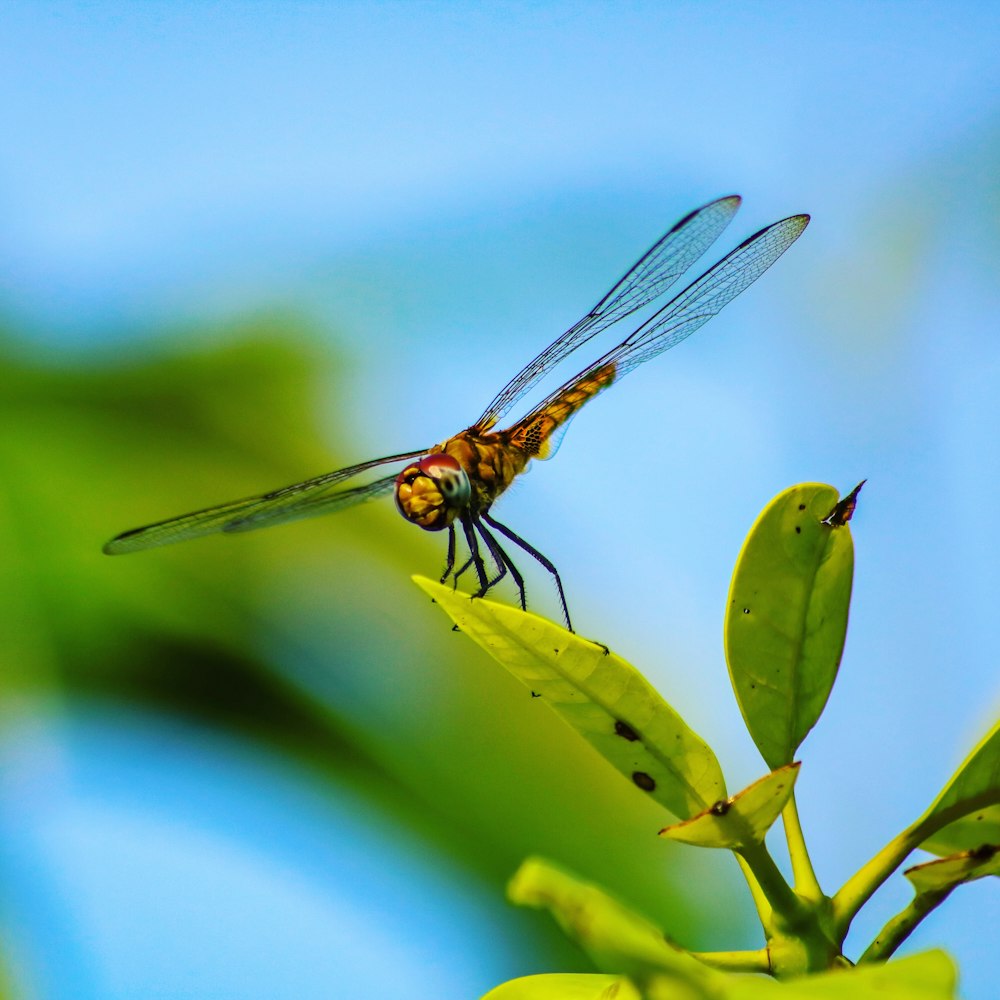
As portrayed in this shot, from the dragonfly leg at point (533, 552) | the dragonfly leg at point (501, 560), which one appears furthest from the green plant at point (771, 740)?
the dragonfly leg at point (501, 560)

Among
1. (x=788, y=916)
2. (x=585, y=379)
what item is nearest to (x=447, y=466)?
(x=585, y=379)

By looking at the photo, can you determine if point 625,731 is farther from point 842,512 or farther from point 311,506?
point 311,506

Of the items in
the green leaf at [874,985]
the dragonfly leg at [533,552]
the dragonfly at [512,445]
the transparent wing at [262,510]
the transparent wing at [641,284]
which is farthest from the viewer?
the transparent wing at [641,284]

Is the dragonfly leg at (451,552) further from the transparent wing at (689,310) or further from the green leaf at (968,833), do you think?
the green leaf at (968,833)

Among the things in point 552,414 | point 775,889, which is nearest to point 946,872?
point 775,889

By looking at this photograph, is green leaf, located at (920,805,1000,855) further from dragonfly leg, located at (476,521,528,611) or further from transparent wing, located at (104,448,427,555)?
transparent wing, located at (104,448,427,555)

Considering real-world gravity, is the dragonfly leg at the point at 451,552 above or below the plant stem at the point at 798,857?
above

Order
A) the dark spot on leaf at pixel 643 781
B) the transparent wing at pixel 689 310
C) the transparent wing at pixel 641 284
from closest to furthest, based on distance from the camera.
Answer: the dark spot on leaf at pixel 643 781 → the transparent wing at pixel 689 310 → the transparent wing at pixel 641 284

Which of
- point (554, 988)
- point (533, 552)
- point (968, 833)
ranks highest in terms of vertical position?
point (533, 552)
